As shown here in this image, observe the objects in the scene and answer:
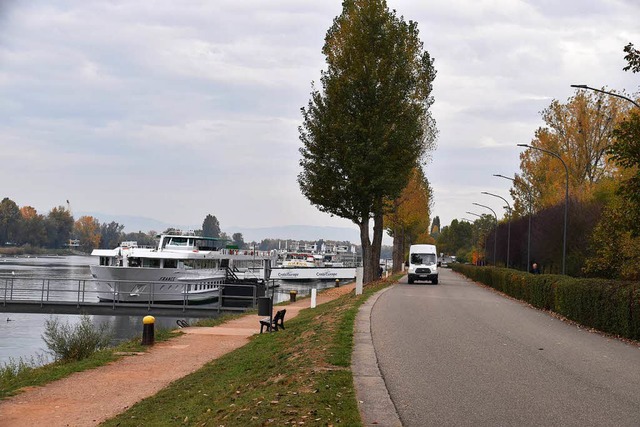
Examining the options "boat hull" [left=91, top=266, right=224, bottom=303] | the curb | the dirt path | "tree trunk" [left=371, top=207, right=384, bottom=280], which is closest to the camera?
the curb

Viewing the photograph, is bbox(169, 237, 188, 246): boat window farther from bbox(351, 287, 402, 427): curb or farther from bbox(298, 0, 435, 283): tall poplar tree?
bbox(351, 287, 402, 427): curb

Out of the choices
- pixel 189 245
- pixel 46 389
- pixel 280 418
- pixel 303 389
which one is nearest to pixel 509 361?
pixel 303 389

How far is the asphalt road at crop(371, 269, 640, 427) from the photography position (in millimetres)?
8539

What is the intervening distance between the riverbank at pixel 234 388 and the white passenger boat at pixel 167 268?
28.7m

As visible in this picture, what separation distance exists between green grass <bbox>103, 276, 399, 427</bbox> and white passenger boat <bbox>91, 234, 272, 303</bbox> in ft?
102

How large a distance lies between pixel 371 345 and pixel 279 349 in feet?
12.1

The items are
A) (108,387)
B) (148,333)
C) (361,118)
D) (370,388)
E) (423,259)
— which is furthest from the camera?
(423,259)

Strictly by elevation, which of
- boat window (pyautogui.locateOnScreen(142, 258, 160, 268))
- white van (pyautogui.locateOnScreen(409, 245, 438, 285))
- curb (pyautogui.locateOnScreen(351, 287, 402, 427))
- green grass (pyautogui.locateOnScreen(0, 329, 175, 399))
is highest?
white van (pyautogui.locateOnScreen(409, 245, 438, 285))

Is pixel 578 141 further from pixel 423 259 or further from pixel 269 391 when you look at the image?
pixel 269 391

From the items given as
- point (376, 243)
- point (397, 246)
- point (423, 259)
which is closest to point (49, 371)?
point (376, 243)

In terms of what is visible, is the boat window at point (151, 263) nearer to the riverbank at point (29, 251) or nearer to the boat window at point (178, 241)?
the boat window at point (178, 241)

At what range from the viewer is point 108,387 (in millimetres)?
15484

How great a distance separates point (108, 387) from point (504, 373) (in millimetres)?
8242

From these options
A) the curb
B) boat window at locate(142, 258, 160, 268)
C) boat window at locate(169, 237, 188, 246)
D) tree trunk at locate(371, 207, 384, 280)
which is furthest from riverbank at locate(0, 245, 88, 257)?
the curb
